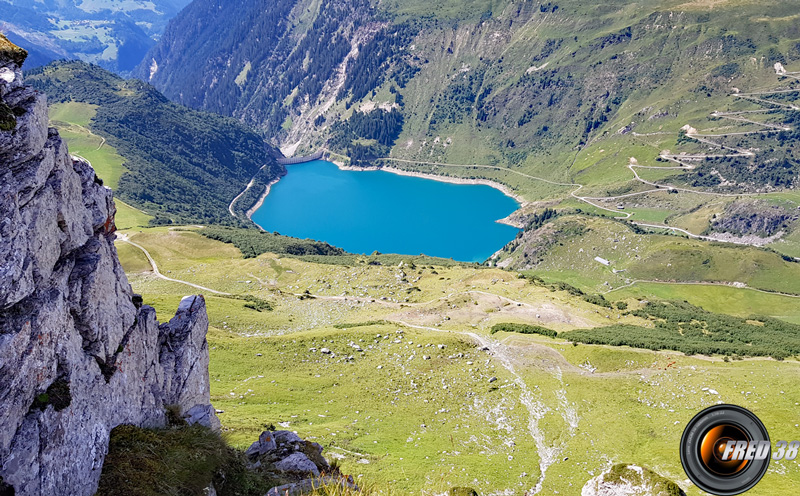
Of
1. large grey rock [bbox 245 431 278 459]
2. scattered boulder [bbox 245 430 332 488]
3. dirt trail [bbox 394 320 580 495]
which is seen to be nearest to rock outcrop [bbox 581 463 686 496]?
dirt trail [bbox 394 320 580 495]

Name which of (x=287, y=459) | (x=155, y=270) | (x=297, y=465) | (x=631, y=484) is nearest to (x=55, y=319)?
(x=287, y=459)

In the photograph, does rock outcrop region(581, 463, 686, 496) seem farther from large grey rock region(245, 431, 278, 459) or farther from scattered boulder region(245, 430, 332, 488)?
large grey rock region(245, 431, 278, 459)

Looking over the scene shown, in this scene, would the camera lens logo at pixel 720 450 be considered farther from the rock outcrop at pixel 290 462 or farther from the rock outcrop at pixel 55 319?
the rock outcrop at pixel 55 319

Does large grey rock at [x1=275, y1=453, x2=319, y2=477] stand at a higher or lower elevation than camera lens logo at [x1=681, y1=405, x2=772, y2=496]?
lower

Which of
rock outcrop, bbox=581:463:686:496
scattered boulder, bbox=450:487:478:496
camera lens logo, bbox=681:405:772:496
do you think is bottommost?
scattered boulder, bbox=450:487:478:496

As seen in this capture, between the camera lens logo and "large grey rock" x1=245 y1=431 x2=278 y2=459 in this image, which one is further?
"large grey rock" x1=245 y1=431 x2=278 y2=459

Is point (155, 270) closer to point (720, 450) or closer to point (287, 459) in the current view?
point (287, 459)

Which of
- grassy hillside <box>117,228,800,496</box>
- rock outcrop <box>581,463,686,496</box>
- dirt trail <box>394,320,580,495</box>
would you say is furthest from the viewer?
dirt trail <box>394,320,580,495</box>
